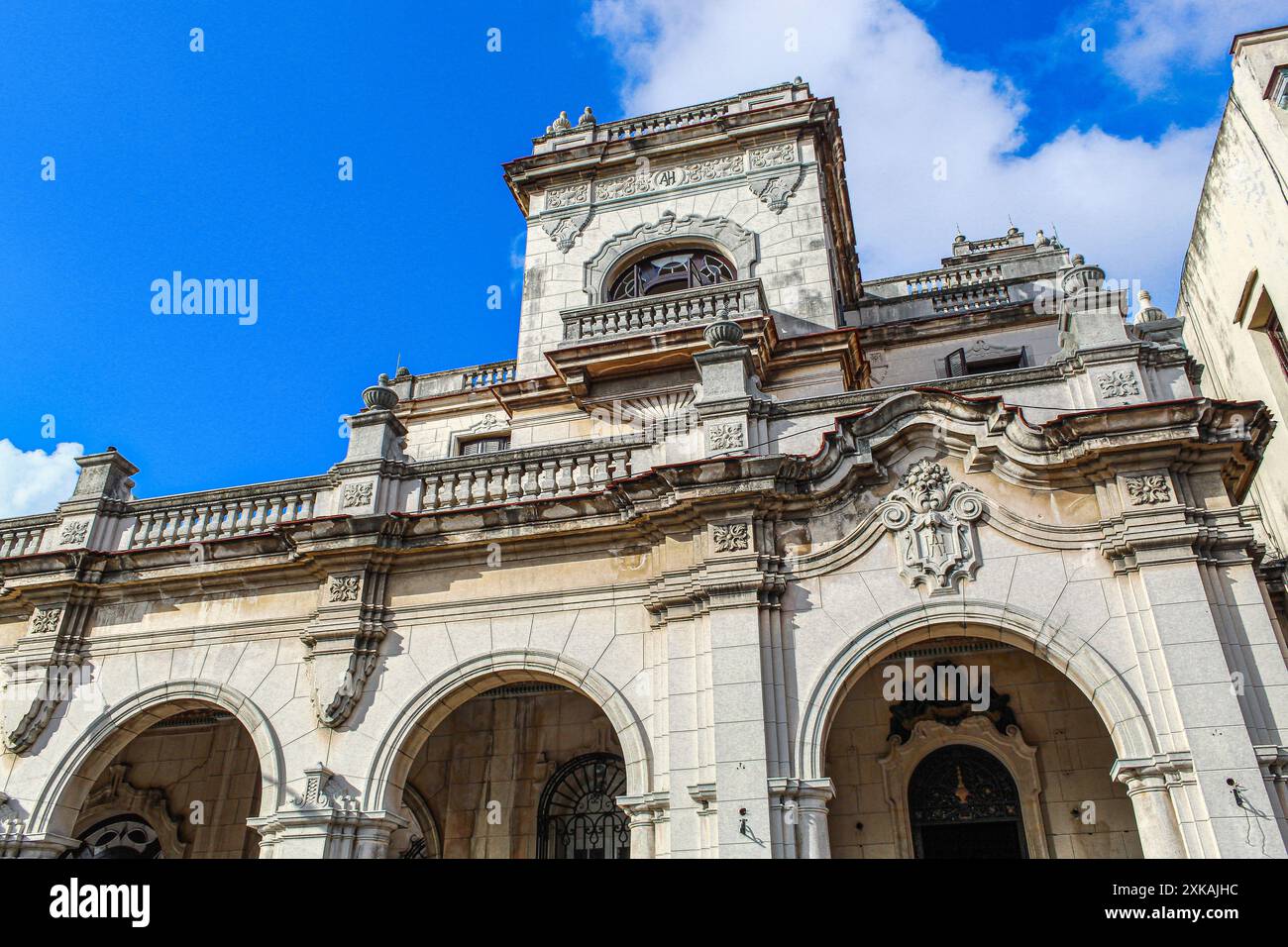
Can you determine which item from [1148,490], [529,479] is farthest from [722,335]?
[1148,490]

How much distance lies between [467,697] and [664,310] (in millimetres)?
9060

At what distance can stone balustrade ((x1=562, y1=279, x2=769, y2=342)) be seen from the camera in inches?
708

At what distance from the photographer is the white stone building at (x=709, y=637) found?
1043 centimetres

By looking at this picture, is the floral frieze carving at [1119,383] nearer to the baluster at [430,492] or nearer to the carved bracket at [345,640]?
the baluster at [430,492]

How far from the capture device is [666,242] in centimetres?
2069

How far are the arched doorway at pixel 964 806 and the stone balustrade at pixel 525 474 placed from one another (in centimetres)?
608

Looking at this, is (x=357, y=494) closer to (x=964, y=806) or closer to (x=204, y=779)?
(x=204, y=779)

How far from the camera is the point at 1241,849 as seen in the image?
895 cm

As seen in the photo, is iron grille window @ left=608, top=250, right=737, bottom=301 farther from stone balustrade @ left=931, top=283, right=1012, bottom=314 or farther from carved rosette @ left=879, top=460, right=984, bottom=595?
carved rosette @ left=879, top=460, right=984, bottom=595

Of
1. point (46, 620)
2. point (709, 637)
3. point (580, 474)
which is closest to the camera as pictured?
point (709, 637)

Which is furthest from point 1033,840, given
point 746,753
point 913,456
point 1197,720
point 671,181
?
point 671,181
